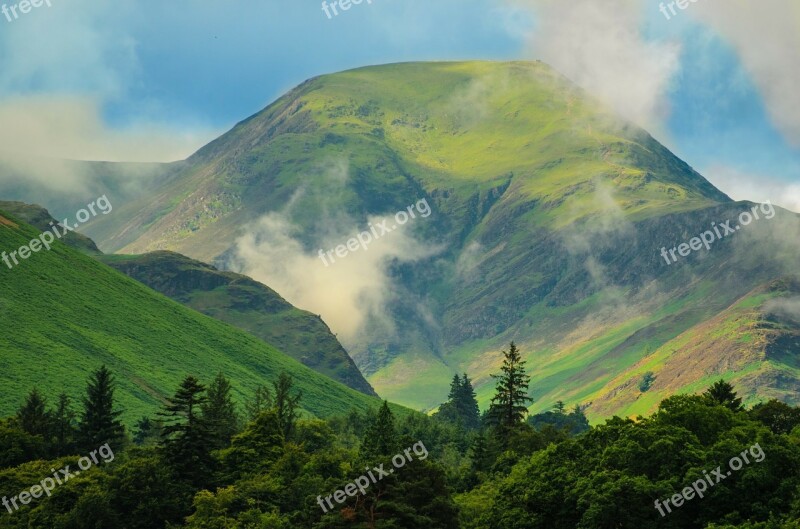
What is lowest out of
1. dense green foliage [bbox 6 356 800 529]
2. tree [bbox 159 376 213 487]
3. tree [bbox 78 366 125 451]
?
dense green foliage [bbox 6 356 800 529]

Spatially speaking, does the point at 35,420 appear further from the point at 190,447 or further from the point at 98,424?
the point at 190,447

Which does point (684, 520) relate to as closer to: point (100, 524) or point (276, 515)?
point (276, 515)

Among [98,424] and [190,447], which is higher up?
[98,424]

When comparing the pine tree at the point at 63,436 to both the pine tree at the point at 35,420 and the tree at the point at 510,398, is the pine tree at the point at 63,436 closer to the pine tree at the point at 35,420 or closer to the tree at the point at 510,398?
the pine tree at the point at 35,420

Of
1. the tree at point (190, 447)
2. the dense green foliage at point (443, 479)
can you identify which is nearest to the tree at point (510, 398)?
the dense green foliage at point (443, 479)

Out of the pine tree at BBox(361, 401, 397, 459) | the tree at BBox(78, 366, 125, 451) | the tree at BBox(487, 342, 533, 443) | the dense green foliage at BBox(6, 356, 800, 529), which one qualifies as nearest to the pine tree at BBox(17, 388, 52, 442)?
the dense green foliage at BBox(6, 356, 800, 529)

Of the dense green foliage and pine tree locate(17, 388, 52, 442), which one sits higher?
pine tree locate(17, 388, 52, 442)

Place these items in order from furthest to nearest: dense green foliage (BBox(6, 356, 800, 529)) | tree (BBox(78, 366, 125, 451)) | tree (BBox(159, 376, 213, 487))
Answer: tree (BBox(78, 366, 125, 451))
tree (BBox(159, 376, 213, 487))
dense green foliage (BBox(6, 356, 800, 529))

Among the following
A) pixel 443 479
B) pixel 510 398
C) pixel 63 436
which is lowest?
pixel 443 479

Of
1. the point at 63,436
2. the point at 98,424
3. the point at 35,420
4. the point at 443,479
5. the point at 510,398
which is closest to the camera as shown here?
the point at 443,479

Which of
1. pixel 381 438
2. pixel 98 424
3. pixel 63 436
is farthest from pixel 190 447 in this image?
pixel 63 436

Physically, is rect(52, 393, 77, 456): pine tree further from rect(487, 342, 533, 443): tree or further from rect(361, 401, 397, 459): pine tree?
rect(487, 342, 533, 443): tree

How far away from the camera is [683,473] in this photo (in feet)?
326

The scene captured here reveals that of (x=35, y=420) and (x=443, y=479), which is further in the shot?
(x=35, y=420)
